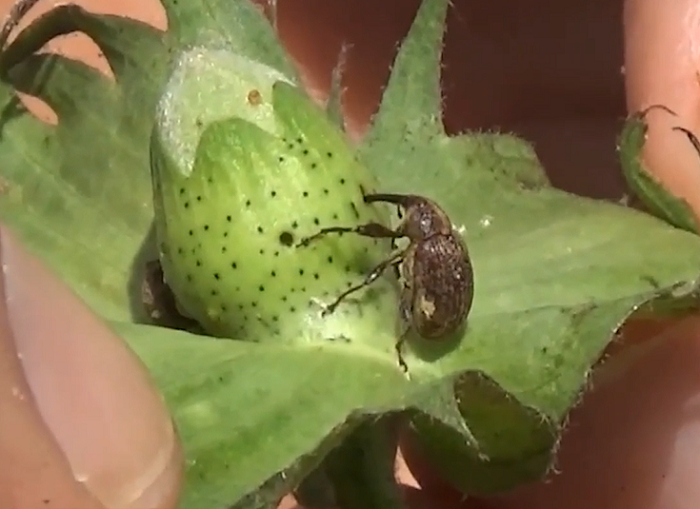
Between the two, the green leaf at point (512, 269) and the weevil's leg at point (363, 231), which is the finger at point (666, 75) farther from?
the weevil's leg at point (363, 231)

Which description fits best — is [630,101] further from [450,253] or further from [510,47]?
[510,47]

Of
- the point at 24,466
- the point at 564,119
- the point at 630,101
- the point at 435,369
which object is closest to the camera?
the point at 24,466

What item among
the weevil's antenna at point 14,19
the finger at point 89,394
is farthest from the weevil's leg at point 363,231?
the weevil's antenna at point 14,19

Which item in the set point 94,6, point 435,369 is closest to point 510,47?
point 94,6

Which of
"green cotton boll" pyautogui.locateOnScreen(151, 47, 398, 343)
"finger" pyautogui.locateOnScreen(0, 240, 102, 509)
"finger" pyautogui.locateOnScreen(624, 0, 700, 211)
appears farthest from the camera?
"finger" pyautogui.locateOnScreen(624, 0, 700, 211)

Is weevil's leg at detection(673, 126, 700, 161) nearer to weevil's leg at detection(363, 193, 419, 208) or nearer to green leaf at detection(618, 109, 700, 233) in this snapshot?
green leaf at detection(618, 109, 700, 233)

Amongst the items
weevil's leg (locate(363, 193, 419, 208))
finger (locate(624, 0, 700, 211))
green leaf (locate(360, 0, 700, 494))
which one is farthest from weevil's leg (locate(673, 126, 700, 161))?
weevil's leg (locate(363, 193, 419, 208))

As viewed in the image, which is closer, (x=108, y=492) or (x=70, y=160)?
(x=108, y=492)
